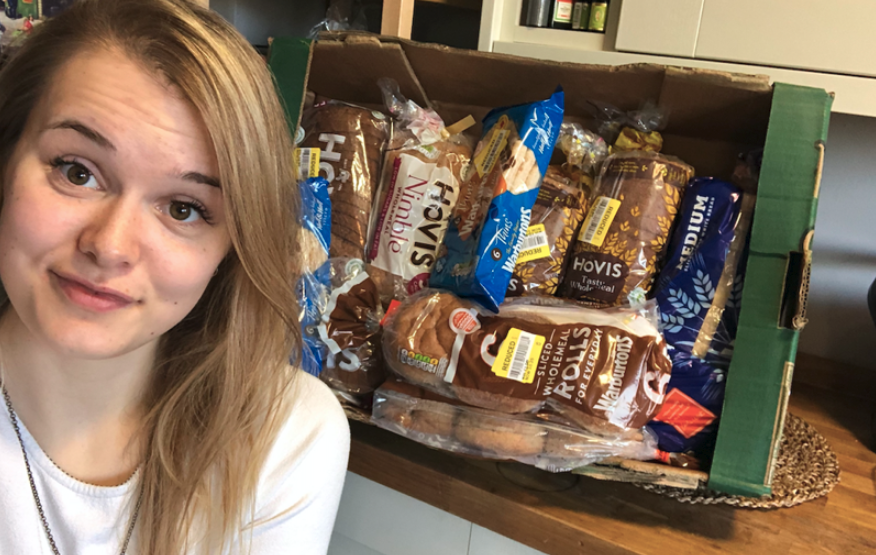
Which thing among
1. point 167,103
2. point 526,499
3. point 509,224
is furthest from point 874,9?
point 167,103

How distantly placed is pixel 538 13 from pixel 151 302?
85 centimetres

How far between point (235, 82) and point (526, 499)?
0.60 m

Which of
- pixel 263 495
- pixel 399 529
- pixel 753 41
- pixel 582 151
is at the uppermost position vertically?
pixel 753 41

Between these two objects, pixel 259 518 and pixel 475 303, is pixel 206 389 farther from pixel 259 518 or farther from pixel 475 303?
pixel 475 303

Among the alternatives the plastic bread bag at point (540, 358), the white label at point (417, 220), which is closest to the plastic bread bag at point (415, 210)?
the white label at point (417, 220)

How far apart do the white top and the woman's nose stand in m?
0.29

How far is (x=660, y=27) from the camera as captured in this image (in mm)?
972

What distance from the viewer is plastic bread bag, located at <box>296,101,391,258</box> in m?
0.88

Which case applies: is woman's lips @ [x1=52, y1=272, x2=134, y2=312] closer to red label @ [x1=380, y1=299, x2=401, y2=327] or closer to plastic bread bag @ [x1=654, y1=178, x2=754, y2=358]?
red label @ [x1=380, y1=299, x2=401, y2=327]

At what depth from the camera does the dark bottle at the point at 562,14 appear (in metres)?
1.07

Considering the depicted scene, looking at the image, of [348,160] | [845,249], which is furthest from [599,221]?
[845,249]

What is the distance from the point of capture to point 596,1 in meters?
1.05

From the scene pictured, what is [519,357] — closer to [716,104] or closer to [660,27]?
[716,104]

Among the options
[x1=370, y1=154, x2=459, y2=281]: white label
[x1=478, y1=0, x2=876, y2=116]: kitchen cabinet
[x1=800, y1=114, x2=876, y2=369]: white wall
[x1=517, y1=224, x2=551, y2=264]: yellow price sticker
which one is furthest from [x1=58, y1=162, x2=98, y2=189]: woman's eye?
[x1=800, y1=114, x2=876, y2=369]: white wall
